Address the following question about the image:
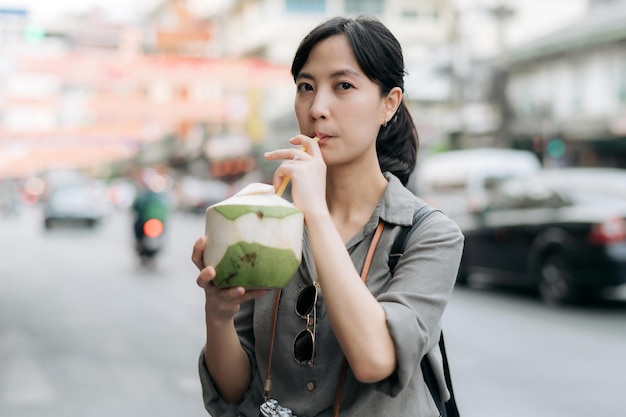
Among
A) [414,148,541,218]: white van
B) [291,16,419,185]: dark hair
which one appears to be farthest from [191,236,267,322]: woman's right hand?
[414,148,541,218]: white van

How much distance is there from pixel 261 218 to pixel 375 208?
0.37 meters

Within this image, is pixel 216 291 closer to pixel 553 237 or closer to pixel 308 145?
pixel 308 145

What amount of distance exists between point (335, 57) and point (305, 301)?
1.59ft

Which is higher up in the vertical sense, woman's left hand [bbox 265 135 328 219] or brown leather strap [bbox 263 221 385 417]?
woman's left hand [bbox 265 135 328 219]

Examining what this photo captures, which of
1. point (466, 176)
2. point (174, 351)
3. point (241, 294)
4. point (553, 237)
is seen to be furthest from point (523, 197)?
point (241, 294)

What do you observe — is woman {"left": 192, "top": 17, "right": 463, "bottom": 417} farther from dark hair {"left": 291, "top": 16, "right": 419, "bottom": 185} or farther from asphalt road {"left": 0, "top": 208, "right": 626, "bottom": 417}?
asphalt road {"left": 0, "top": 208, "right": 626, "bottom": 417}

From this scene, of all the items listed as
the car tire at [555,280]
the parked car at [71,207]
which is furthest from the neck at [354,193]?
the parked car at [71,207]

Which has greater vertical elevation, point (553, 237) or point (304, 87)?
point (304, 87)

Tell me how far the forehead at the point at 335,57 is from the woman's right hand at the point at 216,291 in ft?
1.39

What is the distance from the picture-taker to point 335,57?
1748 millimetres

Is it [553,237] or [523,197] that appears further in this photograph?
[523,197]

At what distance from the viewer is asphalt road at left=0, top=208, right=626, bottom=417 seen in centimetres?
593

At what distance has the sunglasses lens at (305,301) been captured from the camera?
175 centimetres

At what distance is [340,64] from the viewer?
174 cm
